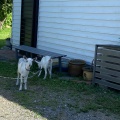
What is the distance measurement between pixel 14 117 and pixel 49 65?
3267 millimetres

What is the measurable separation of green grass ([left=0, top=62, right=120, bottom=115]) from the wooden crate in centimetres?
20

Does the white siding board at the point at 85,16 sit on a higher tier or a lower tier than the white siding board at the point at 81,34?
higher

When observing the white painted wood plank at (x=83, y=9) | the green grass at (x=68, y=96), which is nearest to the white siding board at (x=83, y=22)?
the white painted wood plank at (x=83, y=9)

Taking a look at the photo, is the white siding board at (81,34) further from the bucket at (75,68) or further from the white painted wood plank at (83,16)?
the bucket at (75,68)

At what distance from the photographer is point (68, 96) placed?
651 centimetres

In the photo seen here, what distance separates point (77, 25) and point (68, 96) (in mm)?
3427

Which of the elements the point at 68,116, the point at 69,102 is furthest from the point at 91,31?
the point at 68,116

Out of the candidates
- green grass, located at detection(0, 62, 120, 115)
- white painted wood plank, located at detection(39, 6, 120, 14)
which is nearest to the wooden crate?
green grass, located at detection(0, 62, 120, 115)

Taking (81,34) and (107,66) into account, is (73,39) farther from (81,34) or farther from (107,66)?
(107,66)

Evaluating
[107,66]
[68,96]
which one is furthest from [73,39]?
[68,96]

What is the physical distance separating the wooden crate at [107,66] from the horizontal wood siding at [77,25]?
1.07 meters

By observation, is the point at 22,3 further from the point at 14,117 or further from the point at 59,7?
the point at 14,117

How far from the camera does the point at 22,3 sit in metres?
12.3

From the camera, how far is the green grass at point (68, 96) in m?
5.82
